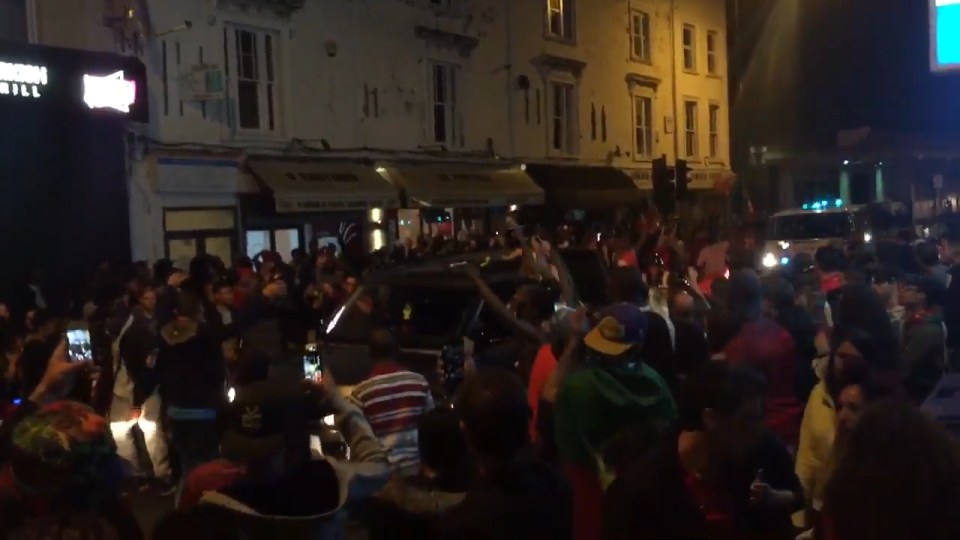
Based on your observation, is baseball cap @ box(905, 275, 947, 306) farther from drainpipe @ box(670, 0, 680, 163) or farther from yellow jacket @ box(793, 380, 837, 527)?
drainpipe @ box(670, 0, 680, 163)

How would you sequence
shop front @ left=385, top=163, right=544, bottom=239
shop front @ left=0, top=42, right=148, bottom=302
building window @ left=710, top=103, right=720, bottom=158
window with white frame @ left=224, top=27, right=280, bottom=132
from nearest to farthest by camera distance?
shop front @ left=0, top=42, right=148, bottom=302 < window with white frame @ left=224, top=27, right=280, bottom=132 < shop front @ left=385, top=163, right=544, bottom=239 < building window @ left=710, top=103, right=720, bottom=158

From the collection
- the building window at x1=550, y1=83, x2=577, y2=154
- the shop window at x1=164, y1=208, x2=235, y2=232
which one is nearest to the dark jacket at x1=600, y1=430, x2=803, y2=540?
the shop window at x1=164, y1=208, x2=235, y2=232

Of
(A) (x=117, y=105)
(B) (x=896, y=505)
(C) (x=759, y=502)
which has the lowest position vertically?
(C) (x=759, y=502)

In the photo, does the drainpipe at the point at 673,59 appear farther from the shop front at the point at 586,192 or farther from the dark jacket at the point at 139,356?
the dark jacket at the point at 139,356

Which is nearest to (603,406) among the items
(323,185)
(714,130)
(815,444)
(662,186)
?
(815,444)

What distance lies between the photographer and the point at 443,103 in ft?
86.1

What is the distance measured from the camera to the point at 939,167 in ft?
163

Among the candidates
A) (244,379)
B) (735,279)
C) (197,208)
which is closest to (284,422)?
(244,379)

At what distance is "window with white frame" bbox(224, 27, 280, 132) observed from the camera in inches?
808

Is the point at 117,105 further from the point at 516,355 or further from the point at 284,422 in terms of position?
the point at 284,422

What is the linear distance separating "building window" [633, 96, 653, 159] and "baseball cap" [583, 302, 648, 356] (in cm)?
2935

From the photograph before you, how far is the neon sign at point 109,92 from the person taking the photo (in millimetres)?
17375

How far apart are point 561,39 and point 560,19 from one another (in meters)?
0.65

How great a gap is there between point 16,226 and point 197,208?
359 centimetres
